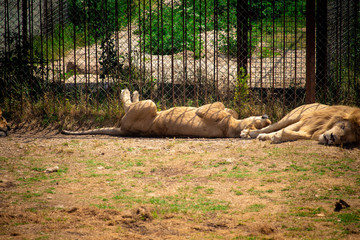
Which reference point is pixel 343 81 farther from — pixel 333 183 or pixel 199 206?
pixel 199 206

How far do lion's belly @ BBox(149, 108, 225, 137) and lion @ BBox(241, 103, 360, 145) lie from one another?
65cm

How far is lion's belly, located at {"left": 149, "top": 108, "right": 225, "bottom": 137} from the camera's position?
7.94m

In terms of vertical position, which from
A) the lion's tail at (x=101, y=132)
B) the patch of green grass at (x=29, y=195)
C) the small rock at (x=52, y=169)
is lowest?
the patch of green grass at (x=29, y=195)

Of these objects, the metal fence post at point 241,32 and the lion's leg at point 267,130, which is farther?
the metal fence post at point 241,32

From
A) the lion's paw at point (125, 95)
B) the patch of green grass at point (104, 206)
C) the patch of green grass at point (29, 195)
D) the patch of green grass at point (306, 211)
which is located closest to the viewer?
the patch of green grass at point (306, 211)

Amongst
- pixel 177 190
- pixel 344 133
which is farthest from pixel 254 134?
pixel 177 190

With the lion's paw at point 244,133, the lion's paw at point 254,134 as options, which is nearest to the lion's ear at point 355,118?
the lion's paw at point 254,134

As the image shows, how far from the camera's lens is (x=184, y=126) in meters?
7.94

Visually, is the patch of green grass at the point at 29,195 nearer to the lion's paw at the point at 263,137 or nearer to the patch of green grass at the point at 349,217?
the patch of green grass at the point at 349,217

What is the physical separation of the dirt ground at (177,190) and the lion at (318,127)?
9.4 inches

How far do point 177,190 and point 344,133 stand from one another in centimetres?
333

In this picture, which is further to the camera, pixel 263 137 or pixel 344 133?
pixel 263 137

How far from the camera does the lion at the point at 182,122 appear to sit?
7.94 m

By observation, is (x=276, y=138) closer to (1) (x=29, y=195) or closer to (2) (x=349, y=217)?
(2) (x=349, y=217)
